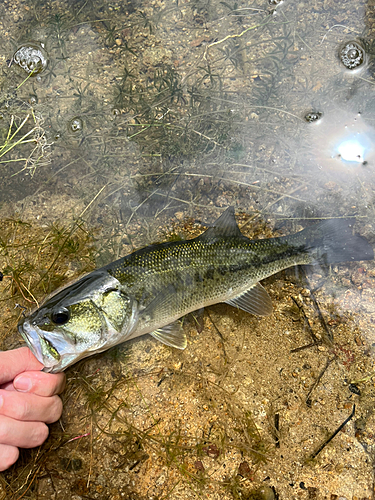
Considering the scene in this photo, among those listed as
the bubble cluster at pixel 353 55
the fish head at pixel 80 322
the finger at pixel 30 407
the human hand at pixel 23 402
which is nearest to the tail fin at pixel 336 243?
the fish head at pixel 80 322

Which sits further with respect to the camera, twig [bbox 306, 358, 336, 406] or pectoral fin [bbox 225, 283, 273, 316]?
pectoral fin [bbox 225, 283, 273, 316]

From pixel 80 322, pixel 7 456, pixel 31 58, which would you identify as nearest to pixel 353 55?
pixel 31 58

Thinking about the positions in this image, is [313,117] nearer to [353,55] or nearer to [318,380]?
[353,55]

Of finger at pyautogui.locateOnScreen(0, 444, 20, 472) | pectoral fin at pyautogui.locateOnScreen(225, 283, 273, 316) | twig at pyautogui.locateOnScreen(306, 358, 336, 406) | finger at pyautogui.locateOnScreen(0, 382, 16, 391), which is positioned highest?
finger at pyautogui.locateOnScreen(0, 382, 16, 391)

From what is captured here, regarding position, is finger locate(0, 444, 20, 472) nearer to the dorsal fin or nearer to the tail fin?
the dorsal fin

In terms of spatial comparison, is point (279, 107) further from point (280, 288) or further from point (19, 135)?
point (19, 135)

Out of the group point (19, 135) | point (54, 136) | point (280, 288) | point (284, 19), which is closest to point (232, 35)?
point (284, 19)

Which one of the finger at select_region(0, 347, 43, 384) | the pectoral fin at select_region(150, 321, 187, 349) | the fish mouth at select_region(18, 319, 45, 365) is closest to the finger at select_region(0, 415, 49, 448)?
the finger at select_region(0, 347, 43, 384)
